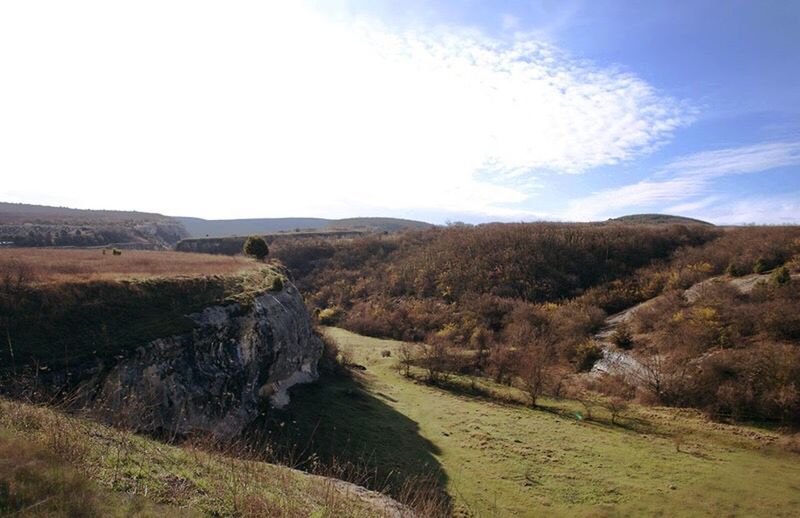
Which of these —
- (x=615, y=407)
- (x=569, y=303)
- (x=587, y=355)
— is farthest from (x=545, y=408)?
(x=569, y=303)

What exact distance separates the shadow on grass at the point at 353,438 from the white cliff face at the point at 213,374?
1551 mm

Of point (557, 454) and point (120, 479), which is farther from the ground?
point (120, 479)

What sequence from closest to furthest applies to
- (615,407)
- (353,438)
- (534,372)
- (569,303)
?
(353,438) → (615,407) → (534,372) → (569,303)

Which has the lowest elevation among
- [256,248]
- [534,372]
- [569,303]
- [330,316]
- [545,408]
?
[330,316]

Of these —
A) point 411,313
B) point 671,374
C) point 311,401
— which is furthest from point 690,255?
point 311,401

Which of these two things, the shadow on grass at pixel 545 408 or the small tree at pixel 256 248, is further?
the small tree at pixel 256 248

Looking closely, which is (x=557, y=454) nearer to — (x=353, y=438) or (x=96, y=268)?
(x=353, y=438)

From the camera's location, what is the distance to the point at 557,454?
24891 mm

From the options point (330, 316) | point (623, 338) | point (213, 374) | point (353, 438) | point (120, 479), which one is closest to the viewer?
point (120, 479)

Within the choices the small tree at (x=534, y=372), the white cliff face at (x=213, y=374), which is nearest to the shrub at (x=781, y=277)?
the small tree at (x=534, y=372)

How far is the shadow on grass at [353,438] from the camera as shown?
20344 millimetres

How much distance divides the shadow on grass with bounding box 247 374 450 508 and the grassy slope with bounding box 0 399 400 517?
31.9ft

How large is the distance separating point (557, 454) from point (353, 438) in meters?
12.0

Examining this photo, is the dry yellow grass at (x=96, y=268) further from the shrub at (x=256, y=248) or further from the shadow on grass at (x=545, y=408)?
the shadow on grass at (x=545, y=408)
